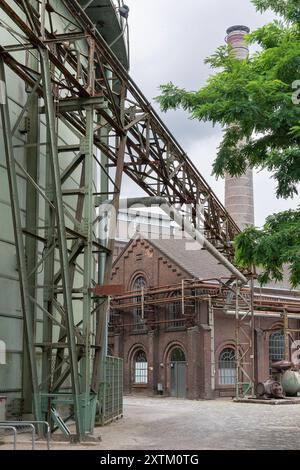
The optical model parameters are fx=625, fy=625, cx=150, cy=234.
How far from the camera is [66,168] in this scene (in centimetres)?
1387

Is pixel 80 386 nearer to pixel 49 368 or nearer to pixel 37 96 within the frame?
pixel 49 368

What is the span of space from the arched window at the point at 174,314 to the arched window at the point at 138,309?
5.40 ft

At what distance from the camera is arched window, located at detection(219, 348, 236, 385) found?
1302 inches

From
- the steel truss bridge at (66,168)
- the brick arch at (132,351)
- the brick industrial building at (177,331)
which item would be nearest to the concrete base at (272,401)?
the brick industrial building at (177,331)

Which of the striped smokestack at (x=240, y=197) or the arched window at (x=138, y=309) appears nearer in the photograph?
the arched window at (x=138, y=309)

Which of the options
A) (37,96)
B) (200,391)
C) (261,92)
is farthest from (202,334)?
(261,92)

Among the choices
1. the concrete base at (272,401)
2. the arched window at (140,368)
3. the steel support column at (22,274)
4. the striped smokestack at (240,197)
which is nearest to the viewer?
the steel support column at (22,274)

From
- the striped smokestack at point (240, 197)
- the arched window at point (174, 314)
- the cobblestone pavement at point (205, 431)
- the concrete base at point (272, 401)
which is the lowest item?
the concrete base at point (272, 401)

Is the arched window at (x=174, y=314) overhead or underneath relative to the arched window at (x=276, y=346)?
overhead

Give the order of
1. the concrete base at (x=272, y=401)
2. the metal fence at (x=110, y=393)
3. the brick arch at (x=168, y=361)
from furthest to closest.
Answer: the brick arch at (x=168, y=361)
the concrete base at (x=272, y=401)
the metal fence at (x=110, y=393)

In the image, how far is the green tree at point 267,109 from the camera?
11.3 meters

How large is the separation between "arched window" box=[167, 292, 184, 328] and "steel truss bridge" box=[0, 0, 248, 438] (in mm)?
16090

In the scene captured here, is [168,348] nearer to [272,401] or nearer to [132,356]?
[132,356]

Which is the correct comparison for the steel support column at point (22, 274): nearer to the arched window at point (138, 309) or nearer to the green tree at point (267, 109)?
the green tree at point (267, 109)
